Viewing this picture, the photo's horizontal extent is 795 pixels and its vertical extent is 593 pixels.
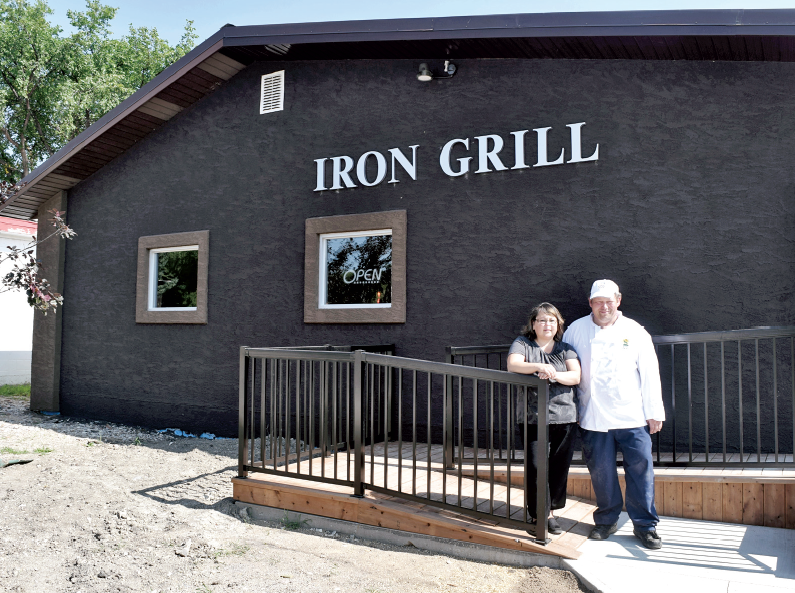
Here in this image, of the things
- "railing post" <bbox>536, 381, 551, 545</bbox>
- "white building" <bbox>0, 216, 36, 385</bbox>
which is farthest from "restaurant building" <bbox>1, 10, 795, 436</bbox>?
"white building" <bbox>0, 216, 36, 385</bbox>

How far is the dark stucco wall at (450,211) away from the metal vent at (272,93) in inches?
4.8

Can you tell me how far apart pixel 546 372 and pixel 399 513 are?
1.38 metres

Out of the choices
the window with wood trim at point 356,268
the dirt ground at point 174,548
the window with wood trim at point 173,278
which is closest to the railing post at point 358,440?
the dirt ground at point 174,548

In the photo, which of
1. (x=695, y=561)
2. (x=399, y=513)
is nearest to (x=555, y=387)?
(x=695, y=561)

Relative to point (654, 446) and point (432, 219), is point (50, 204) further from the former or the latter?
point (654, 446)

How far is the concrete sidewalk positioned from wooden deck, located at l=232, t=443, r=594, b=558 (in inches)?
8.2

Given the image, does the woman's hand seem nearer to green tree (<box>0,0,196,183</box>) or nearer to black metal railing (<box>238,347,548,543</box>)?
black metal railing (<box>238,347,548,543</box>)

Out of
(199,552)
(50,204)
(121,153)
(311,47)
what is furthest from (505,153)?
(50,204)

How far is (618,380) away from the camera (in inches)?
158

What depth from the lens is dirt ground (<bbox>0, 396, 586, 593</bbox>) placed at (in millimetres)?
3596

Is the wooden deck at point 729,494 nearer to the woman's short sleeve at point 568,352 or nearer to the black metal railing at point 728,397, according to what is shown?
the black metal railing at point 728,397

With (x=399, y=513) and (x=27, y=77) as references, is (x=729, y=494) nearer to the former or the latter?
(x=399, y=513)

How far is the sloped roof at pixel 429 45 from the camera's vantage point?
5.11 m

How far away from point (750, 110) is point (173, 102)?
22.6 ft
